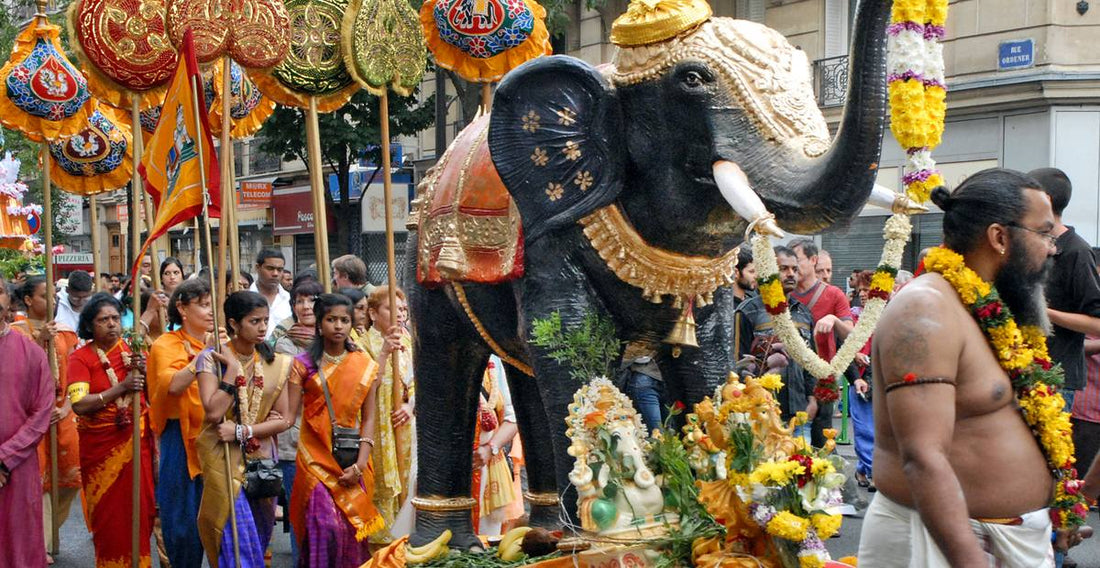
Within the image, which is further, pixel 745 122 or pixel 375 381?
pixel 375 381

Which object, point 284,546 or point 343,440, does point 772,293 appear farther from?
point 284,546

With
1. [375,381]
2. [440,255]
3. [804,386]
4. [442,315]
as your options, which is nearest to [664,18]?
[440,255]

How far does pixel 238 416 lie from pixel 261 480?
13.1 inches

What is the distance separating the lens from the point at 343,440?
6.54 meters

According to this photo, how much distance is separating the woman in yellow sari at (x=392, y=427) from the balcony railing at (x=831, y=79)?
12883 millimetres

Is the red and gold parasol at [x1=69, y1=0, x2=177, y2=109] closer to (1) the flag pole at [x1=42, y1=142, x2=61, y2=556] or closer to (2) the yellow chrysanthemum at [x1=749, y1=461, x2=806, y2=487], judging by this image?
(1) the flag pole at [x1=42, y1=142, x2=61, y2=556]

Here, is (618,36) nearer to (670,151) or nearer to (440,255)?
(670,151)

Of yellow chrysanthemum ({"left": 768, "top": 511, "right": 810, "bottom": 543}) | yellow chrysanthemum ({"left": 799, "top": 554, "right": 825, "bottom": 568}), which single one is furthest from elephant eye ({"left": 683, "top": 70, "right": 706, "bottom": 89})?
yellow chrysanthemum ({"left": 799, "top": 554, "right": 825, "bottom": 568})

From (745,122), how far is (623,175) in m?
0.55

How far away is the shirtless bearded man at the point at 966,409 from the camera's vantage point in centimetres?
328

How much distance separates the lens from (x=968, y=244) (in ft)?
11.5

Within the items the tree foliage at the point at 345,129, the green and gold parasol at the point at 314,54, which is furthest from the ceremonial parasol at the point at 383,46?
the tree foliage at the point at 345,129

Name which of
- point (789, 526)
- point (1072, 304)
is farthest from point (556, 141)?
point (1072, 304)

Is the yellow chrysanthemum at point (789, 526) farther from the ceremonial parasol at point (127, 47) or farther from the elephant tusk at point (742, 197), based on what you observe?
the ceremonial parasol at point (127, 47)
